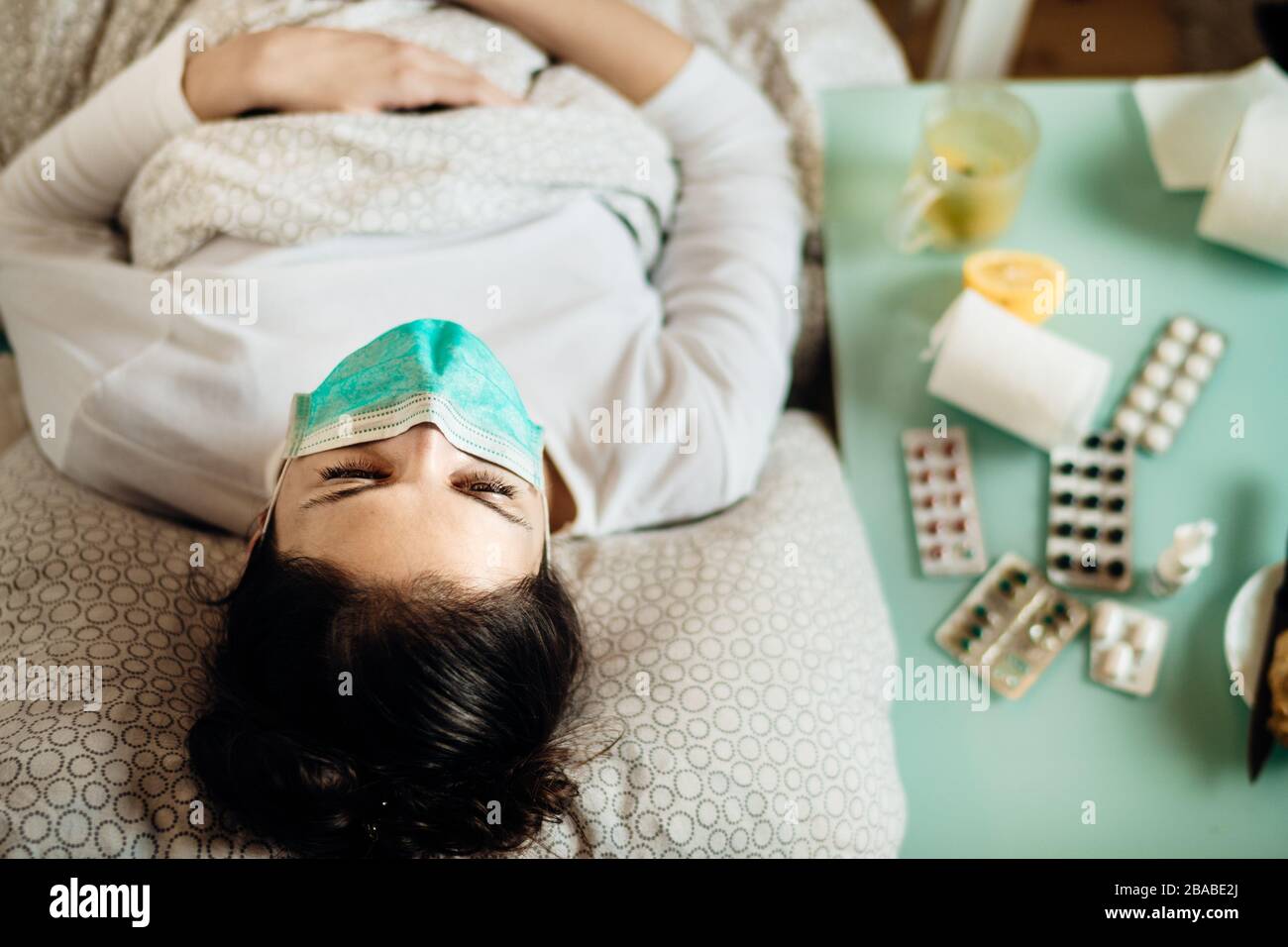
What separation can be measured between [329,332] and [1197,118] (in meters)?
1.02

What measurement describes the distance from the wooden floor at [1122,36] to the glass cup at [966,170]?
39.4 inches

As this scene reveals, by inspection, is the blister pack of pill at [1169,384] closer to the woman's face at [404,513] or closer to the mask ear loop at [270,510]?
the woman's face at [404,513]

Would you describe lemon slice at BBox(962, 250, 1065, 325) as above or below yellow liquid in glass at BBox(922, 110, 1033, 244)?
below

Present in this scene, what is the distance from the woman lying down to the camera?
26.0 inches

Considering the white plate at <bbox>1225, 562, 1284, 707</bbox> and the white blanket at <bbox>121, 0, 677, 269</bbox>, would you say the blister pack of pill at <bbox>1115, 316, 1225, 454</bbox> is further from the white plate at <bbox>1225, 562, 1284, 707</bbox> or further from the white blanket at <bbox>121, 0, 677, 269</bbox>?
the white blanket at <bbox>121, 0, 677, 269</bbox>

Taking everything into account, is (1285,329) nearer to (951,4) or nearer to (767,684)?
(767,684)

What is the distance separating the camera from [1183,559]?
791 millimetres

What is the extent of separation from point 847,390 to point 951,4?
100 cm

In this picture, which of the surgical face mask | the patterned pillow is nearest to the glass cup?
the patterned pillow

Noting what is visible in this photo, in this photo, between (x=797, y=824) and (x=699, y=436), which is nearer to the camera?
(x=797, y=824)

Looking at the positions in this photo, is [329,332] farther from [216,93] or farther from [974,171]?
[974,171]

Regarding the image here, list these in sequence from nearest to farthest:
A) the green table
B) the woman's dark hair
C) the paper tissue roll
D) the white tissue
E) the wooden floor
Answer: the woman's dark hair < the green table < the paper tissue roll < the white tissue < the wooden floor
